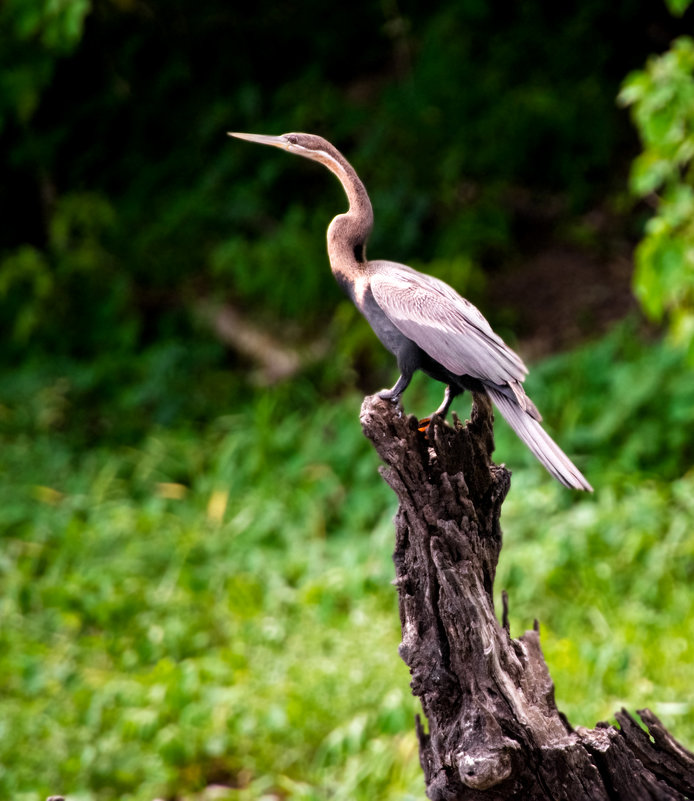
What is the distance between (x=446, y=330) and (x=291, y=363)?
473 cm

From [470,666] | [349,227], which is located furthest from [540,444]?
[349,227]

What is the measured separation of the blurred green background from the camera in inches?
156

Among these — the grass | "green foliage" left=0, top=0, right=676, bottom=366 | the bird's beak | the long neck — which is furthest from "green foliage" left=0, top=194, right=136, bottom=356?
the long neck

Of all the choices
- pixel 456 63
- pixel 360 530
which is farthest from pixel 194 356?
pixel 456 63

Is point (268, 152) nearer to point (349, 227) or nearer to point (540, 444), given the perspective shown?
point (349, 227)

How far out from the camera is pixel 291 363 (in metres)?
6.93

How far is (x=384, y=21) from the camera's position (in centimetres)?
802

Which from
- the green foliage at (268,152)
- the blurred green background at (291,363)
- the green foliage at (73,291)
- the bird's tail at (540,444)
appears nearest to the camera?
the bird's tail at (540,444)

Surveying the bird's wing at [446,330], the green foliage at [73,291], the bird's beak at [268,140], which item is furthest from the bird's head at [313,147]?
the green foliage at [73,291]

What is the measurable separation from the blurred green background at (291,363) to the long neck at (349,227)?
6.62 ft

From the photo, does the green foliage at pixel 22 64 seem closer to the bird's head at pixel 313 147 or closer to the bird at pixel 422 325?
the bird's head at pixel 313 147

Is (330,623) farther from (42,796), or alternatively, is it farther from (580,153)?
(580,153)

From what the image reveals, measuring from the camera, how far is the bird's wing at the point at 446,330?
2203 millimetres

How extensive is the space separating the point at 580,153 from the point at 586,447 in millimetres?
2882
